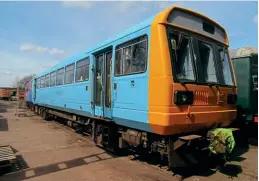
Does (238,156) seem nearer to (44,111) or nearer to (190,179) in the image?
(190,179)

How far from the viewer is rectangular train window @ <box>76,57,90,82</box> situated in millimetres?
8016

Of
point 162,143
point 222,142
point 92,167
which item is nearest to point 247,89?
point 222,142

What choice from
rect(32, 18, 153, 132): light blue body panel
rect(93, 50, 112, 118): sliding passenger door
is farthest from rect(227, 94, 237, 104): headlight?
rect(93, 50, 112, 118): sliding passenger door

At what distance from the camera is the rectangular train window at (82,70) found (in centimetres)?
802

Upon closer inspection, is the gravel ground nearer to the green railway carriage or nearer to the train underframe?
the train underframe

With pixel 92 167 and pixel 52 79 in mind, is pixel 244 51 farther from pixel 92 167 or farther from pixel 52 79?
pixel 52 79

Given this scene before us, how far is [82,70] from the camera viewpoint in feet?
27.9

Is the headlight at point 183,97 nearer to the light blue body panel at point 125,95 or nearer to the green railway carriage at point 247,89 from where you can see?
the light blue body panel at point 125,95

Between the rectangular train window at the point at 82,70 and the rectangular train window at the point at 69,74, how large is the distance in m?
0.63

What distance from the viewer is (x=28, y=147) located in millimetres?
7801

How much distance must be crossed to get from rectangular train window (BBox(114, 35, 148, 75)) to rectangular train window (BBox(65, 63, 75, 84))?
13.0 ft

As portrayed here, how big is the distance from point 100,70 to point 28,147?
3.31 meters

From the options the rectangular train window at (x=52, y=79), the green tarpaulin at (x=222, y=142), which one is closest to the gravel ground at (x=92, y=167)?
the green tarpaulin at (x=222, y=142)

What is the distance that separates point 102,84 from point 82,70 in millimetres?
1842
